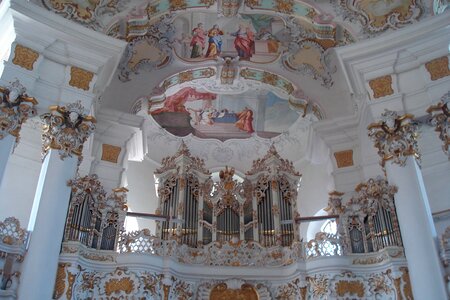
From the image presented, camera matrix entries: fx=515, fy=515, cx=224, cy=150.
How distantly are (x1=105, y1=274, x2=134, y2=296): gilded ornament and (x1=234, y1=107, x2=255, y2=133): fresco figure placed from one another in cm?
1073

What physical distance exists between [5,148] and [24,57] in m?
2.37

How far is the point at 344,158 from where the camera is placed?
14.4m

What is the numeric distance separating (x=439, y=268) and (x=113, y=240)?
21.9 ft

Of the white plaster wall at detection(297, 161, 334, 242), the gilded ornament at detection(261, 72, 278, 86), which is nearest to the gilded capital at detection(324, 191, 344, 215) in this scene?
the gilded ornament at detection(261, 72, 278, 86)

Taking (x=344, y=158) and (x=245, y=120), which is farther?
(x=245, y=120)

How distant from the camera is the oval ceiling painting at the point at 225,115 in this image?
1978 cm

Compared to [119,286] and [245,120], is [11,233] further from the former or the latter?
[245,120]

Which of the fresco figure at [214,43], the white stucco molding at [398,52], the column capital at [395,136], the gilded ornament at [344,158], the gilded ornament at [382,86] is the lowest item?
the column capital at [395,136]

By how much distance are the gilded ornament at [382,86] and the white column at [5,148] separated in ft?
26.7

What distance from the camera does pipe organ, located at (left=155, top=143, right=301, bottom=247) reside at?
493 inches

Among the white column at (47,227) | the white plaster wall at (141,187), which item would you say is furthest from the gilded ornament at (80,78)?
the white plaster wall at (141,187)

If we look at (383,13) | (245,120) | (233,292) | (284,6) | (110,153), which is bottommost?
(233,292)

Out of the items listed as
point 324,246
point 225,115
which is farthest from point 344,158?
point 225,115

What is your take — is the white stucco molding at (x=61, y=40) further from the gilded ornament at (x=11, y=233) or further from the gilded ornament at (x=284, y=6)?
the gilded ornament at (x=284, y=6)
